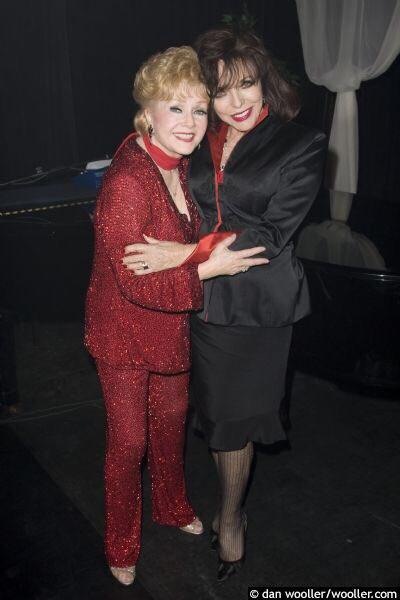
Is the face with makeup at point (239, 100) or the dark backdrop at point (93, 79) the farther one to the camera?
the dark backdrop at point (93, 79)

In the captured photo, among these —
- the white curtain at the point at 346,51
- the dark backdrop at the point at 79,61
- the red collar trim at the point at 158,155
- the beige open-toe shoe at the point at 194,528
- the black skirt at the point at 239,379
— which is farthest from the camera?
the dark backdrop at the point at 79,61

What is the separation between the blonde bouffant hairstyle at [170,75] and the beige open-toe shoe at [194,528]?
58.8 inches

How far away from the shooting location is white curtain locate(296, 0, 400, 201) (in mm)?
5090

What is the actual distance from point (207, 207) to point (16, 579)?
1.38 m

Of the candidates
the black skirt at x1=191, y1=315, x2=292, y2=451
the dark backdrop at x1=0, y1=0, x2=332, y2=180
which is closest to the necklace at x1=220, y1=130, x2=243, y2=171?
the black skirt at x1=191, y1=315, x2=292, y2=451

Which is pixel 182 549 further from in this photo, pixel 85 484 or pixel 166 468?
pixel 85 484

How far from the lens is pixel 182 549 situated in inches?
88.4

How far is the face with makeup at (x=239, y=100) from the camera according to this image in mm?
1688

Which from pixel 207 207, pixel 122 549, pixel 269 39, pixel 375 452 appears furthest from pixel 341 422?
pixel 269 39

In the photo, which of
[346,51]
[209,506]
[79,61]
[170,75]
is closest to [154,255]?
[170,75]

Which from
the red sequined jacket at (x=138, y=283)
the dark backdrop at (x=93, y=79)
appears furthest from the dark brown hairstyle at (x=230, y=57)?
the dark backdrop at (x=93, y=79)

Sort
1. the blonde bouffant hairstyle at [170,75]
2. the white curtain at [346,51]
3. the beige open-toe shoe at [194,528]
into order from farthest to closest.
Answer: the white curtain at [346,51] → the beige open-toe shoe at [194,528] → the blonde bouffant hairstyle at [170,75]

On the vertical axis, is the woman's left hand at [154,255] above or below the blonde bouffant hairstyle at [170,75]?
below

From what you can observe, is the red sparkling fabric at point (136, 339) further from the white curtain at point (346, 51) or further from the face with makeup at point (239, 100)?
the white curtain at point (346, 51)
